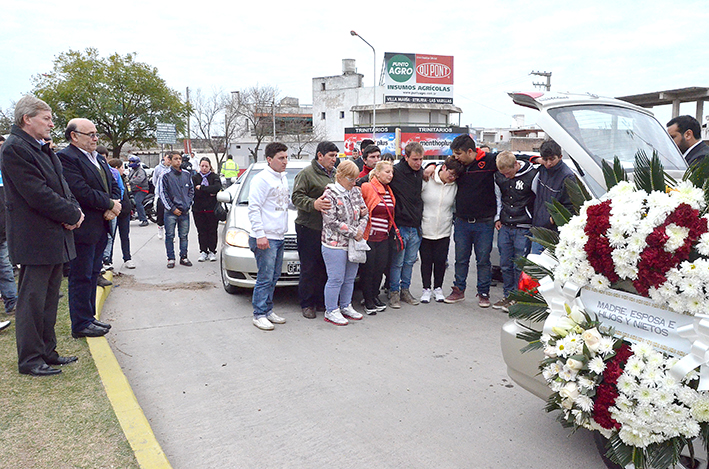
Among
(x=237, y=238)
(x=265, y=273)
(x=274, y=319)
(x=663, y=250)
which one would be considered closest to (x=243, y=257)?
(x=237, y=238)

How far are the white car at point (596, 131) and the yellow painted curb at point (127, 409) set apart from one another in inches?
135

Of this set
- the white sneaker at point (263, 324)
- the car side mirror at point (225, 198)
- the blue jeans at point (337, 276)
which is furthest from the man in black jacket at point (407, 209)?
the car side mirror at point (225, 198)

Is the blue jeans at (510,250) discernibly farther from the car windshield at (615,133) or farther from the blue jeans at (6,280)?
the blue jeans at (6,280)

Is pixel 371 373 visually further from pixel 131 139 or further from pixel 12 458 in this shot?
pixel 131 139

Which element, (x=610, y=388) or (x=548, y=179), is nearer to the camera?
(x=610, y=388)

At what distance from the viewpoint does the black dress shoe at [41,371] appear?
436 cm

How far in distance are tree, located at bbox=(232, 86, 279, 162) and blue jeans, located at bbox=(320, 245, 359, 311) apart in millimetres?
46895

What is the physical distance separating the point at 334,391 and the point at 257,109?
52725 millimetres

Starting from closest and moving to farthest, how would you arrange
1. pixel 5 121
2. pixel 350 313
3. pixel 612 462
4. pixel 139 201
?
pixel 612 462 → pixel 350 313 → pixel 139 201 → pixel 5 121

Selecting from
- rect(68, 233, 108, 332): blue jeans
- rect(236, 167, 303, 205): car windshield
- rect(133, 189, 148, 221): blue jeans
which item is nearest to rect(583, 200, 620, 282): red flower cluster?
rect(68, 233, 108, 332): blue jeans

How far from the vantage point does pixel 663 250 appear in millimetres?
2602

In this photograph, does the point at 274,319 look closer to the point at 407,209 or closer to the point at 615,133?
the point at 407,209

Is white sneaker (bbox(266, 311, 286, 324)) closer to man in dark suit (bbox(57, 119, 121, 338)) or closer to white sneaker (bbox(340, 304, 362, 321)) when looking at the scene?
white sneaker (bbox(340, 304, 362, 321))

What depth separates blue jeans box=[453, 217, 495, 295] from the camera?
22.7ft
